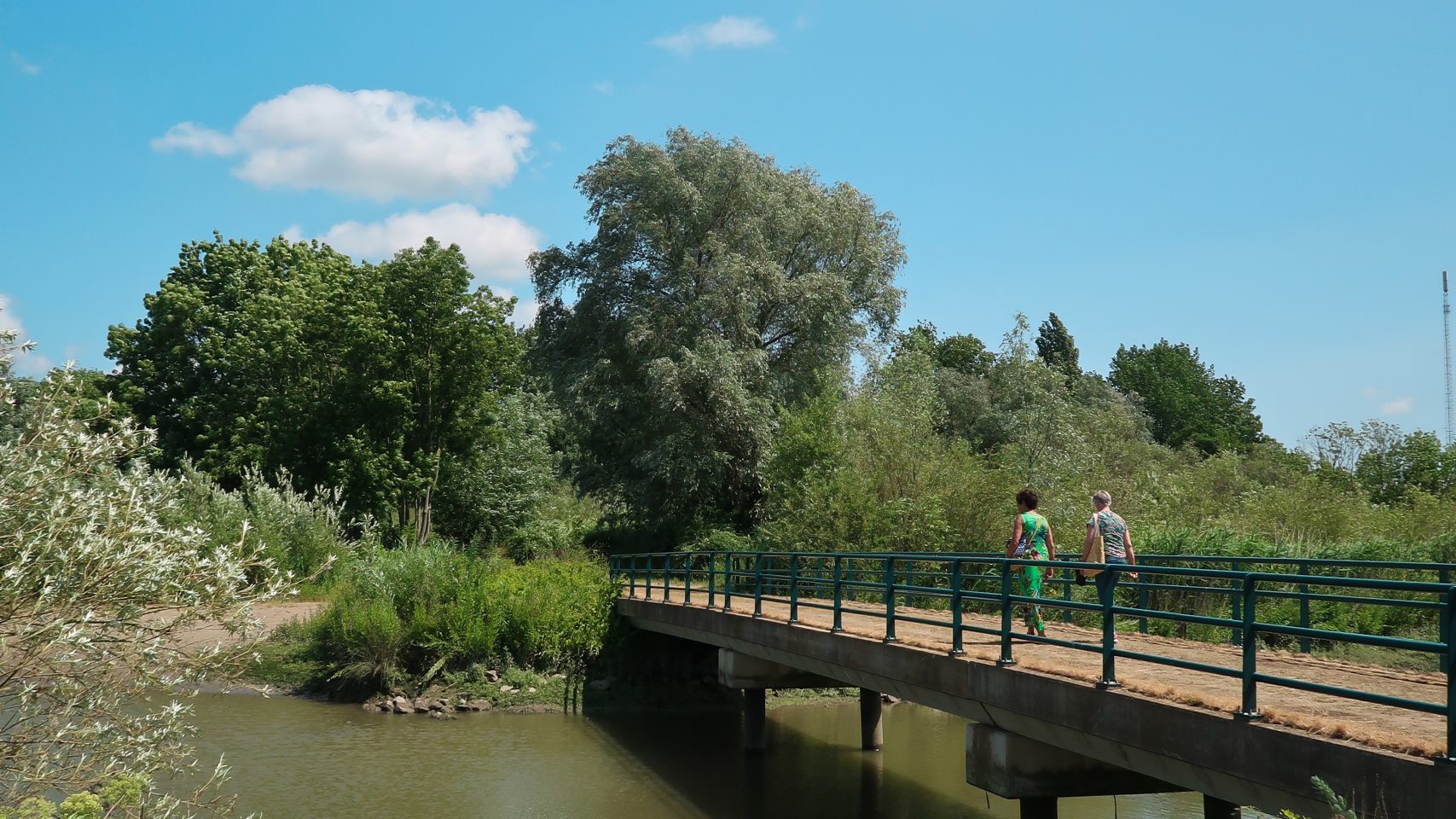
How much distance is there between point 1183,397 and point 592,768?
72725mm

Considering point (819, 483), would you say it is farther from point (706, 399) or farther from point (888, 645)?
point (888, 645)

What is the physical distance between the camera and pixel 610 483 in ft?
112

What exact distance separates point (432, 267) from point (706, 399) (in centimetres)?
1196

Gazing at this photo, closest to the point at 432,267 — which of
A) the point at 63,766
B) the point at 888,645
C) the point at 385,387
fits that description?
the point at 385,387

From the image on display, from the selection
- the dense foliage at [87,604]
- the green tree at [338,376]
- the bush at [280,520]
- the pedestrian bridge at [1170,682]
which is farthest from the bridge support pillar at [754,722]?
the green tree at [338,376]

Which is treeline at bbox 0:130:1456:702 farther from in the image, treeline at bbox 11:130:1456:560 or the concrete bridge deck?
the concrete bridge deck

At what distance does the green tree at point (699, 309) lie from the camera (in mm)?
30969

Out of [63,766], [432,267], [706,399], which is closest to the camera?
[63,766]

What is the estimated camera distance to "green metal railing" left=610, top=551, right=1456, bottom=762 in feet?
20.7

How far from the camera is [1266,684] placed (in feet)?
29.4

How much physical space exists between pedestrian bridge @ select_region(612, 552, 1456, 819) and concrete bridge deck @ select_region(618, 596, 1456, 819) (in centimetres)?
2

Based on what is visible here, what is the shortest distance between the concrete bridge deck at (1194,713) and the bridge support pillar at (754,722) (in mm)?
5361

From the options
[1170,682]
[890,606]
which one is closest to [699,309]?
[890,606]

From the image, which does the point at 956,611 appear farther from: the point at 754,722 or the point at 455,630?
the point at 455,630
